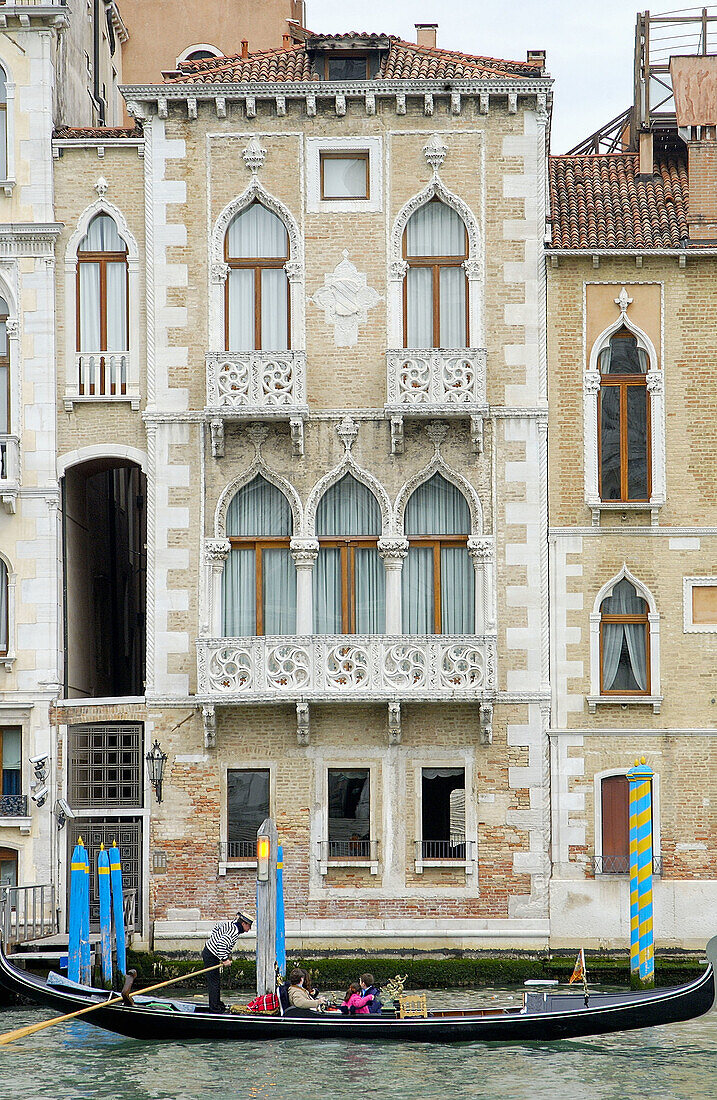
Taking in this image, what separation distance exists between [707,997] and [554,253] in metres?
11.3

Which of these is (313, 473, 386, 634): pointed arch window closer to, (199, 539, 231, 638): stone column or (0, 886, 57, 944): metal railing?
(199, 539, 231, 638): stone column

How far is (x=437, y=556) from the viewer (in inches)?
1056

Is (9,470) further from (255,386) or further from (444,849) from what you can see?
(444,849)

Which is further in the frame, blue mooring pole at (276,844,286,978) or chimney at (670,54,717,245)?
chimney at (670,54,717,245)

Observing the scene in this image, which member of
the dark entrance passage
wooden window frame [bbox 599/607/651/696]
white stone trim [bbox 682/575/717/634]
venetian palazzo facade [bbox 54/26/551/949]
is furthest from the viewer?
the dark entrance passage

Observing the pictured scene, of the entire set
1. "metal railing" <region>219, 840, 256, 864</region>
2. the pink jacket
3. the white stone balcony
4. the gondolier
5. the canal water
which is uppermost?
the white stone balcony

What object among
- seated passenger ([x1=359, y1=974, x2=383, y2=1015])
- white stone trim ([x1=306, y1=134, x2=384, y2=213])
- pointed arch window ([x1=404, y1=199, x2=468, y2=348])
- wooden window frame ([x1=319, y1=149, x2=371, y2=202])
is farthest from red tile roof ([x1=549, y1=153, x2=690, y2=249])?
seated passenger ([x1=359, y1=974, x2=383, y2=1015])

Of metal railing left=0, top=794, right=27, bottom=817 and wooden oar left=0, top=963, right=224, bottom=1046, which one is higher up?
metal railing left=0, top=794, right=27, bottom=817

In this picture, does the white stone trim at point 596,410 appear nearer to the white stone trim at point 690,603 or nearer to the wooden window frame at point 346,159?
the white stone trim at point 690,603

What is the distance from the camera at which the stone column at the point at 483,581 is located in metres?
26.4

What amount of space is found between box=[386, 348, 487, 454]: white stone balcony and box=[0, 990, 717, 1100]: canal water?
9418 millimetres

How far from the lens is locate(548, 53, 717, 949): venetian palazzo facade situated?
1027 inches

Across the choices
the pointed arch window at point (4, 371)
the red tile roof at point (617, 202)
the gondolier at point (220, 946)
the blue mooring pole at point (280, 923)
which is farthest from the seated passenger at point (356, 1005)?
the red tile roof at point (617, 202)

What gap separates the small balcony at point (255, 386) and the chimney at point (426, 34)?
6648 millimetres
